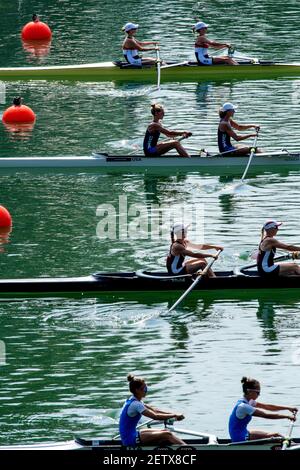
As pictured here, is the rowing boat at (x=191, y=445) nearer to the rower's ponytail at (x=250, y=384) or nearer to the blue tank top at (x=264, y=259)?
the rower's ponytail at (x=250, y=384)

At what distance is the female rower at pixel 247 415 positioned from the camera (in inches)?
699

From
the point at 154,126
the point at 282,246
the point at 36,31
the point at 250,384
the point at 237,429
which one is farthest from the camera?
the point at 36,31

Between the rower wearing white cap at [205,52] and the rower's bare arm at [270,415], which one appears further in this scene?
the rower wearing white cap at [205,52]

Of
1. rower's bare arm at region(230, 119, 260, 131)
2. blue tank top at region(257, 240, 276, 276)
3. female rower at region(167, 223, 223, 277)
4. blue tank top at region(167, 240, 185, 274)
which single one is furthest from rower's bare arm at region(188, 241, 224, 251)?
rower's bare arm at region(230, 119, 260, 131)

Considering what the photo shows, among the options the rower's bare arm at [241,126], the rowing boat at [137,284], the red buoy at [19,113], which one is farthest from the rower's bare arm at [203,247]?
the red buoy at [19,113]

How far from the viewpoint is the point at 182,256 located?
23.2 m

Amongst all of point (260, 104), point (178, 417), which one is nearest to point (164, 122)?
point (260, 104)

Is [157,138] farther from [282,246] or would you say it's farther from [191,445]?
[191,445]

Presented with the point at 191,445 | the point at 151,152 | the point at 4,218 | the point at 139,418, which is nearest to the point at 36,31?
the point at 151,152

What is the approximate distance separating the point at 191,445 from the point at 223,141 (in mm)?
13588

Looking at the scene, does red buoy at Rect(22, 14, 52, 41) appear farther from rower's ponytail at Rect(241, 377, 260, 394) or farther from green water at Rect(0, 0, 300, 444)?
rower's ponytail at Rect(241, 377, 260, 394)

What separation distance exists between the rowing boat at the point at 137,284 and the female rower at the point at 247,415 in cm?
520
